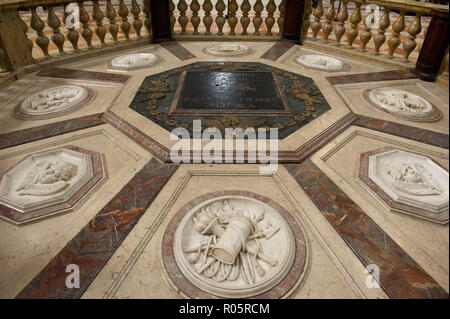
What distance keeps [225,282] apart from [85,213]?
43.0 inches

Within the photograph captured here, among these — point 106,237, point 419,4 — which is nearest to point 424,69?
point 419,4

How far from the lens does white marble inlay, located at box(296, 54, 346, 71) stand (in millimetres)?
4059

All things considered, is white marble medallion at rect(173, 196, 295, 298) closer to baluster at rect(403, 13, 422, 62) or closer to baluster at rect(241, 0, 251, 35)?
baluster at rect(403, 13, 422, 62)

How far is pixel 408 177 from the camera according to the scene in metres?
1.81

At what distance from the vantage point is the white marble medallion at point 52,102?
3031 mm

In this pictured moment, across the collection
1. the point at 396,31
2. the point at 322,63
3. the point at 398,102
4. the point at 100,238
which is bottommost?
the point at 100,238

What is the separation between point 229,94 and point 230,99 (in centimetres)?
12

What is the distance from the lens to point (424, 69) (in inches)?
117

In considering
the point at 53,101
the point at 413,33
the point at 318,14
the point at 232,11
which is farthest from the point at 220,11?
the point at 53,101

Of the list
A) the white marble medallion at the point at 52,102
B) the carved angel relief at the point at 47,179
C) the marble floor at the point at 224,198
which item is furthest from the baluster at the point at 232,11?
the carved angel relief at the point at 47,179

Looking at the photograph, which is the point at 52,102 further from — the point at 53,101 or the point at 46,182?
the point at 46,182

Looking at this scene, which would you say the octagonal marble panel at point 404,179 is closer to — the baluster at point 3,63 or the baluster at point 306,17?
the baluster at point 306,17
